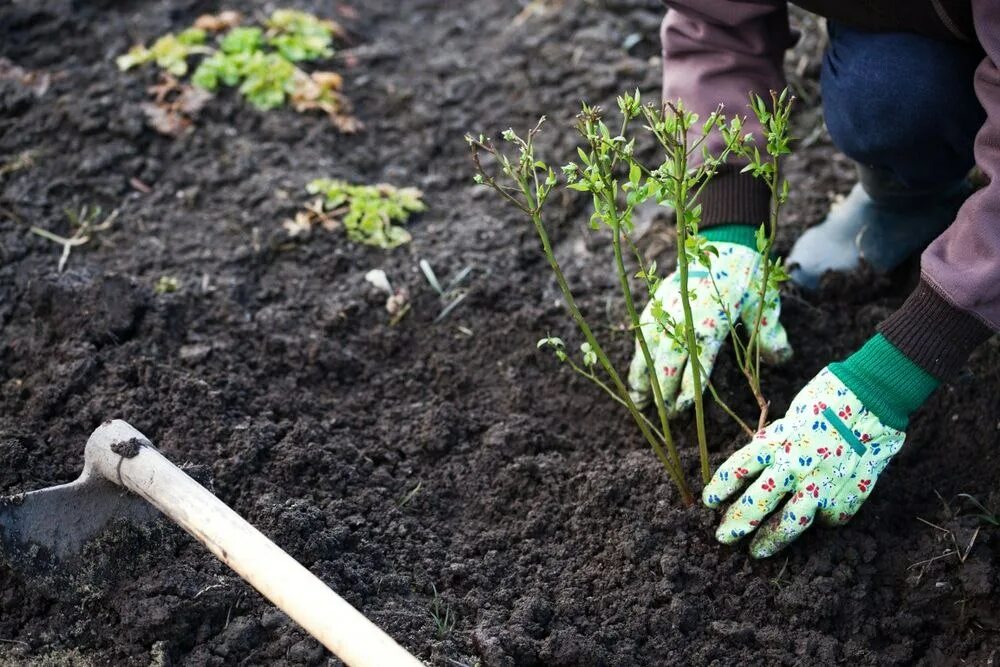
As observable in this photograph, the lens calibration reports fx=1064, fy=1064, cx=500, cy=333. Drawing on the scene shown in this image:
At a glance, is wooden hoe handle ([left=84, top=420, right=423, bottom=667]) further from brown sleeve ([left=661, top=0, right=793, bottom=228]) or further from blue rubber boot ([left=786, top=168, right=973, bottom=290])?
blue rubber boot ([left=786, top=168, right=973, bottom=290])

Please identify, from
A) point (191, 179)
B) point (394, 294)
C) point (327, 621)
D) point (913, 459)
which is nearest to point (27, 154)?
point (191, 179)

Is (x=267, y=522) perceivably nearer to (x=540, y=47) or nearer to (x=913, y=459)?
(x=913, y=459)

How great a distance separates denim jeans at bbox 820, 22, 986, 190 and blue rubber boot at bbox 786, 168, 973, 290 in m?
0.18

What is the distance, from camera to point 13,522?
6.46 ft

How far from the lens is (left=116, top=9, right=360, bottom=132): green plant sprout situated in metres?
3.43

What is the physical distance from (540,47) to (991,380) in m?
2.01

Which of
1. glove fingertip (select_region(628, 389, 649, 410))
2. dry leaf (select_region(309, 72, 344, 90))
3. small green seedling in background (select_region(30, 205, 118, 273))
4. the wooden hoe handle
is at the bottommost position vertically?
glove fingertip (select_region(628, 389, 649, 410))

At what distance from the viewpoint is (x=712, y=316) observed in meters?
2.33

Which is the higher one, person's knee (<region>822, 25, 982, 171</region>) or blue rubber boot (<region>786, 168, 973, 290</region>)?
person's knee (<region>822, 25, 982, 171</region>)

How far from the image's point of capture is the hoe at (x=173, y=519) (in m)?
1.62

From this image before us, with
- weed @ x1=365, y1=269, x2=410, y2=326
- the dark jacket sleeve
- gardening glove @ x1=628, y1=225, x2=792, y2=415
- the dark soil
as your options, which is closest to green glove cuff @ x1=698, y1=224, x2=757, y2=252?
gardening glove @ x1=628, y1=225, x2=792, y2=415

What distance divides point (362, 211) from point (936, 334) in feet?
5.40

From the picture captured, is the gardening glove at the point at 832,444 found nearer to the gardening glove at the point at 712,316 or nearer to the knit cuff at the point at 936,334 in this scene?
the knit cuff at the point at 936,334

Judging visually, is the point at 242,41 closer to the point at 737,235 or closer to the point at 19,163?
the point at 19,163
